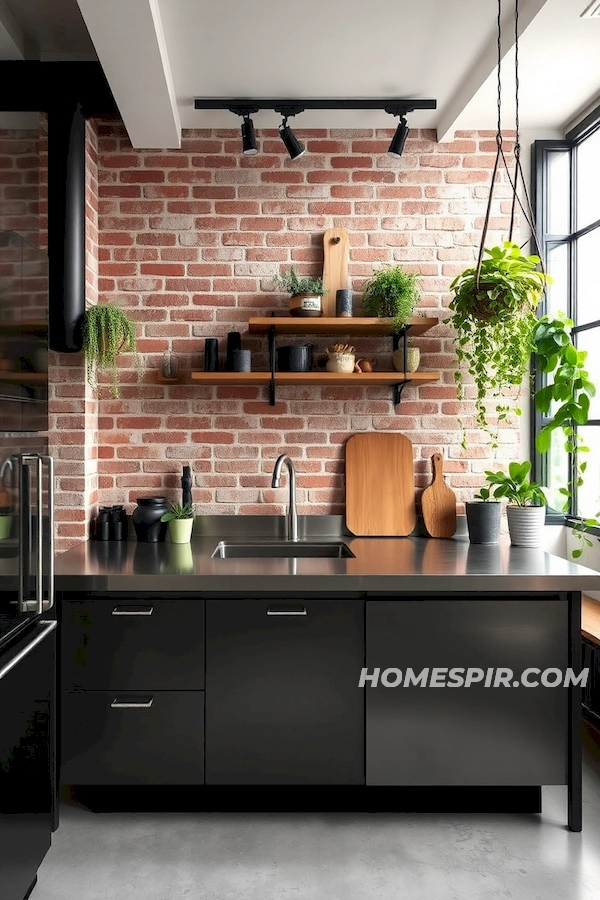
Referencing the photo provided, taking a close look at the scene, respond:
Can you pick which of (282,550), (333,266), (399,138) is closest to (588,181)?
(399,138)

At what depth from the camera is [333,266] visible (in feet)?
10.5

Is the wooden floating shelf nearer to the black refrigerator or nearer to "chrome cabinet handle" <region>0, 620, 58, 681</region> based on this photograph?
the black refrigerator

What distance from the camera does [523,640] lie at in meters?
2.41

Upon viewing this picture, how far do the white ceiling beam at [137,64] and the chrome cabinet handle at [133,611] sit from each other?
1787mm

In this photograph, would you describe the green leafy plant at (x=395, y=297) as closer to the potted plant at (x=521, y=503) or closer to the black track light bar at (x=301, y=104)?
the black track light bar at (x=301, y=104)

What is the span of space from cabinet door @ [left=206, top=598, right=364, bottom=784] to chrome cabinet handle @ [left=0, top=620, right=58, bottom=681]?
53 centimetres

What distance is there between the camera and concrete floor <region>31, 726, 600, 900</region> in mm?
2100

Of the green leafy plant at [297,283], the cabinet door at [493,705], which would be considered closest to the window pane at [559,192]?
the green leafy plant at [297,283]

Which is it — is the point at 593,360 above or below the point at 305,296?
below

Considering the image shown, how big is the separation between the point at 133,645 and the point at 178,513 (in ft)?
2.33

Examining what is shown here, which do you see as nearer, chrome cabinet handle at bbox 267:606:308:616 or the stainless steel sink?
chrome cabinet handle at bbox 267:606:308:616

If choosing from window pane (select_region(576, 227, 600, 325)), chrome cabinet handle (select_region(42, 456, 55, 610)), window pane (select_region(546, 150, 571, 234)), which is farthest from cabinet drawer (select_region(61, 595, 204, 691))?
window pane (select_region(546, 150, 571, 234))

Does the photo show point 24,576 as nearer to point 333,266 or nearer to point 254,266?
point 254,266

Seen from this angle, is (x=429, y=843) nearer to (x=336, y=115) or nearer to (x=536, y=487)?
(x=536, y=487)
